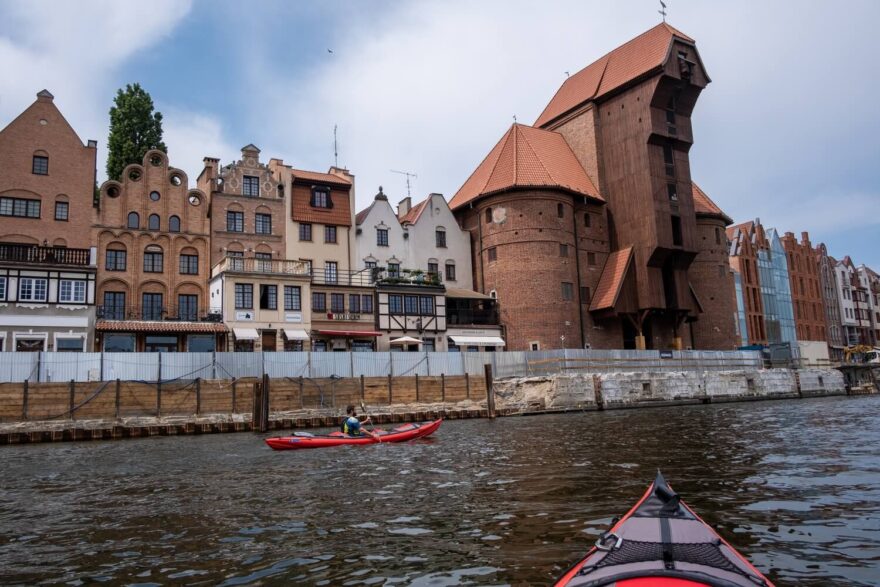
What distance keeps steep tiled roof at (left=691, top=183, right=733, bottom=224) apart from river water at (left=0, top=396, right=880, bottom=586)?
41.5 metres

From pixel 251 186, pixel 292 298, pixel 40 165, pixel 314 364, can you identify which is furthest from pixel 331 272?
pixel 40 165

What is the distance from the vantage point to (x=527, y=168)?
191 feet

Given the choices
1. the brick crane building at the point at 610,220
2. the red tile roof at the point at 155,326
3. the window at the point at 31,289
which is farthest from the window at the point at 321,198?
the window at the point at 31,289

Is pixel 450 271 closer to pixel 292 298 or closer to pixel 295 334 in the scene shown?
pixel 292 298

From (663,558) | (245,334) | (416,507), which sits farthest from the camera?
(245,334)

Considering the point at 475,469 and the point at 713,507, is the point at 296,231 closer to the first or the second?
the point at 475,469

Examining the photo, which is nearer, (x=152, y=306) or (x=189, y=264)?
(x=152, y=306)

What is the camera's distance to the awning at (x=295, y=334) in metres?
45.2

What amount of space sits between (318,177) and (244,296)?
12.4 metres

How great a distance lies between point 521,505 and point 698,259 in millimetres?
55215

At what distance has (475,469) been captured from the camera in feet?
59.9

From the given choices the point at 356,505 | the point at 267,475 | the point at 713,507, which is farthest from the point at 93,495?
the point at 713,507

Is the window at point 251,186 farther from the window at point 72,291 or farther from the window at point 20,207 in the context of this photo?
the window at point 72,291

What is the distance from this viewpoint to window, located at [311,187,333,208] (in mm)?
52531
